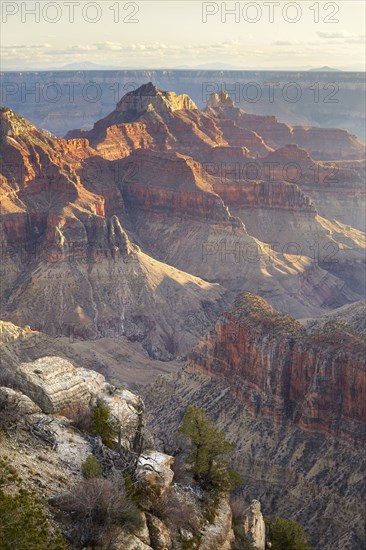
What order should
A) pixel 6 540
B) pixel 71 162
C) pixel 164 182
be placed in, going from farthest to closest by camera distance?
pixel 164 182
pixel 71 162
pixel 6 540

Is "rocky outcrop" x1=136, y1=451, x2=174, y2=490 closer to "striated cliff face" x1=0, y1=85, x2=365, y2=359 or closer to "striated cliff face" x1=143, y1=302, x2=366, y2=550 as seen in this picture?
"striated cliff face" x1=143, y1=302, x2=366, y2=550

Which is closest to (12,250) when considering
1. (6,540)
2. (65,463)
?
(65,463)

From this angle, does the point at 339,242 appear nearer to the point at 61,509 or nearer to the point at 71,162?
the point at 71,162

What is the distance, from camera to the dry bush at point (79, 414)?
119 feet

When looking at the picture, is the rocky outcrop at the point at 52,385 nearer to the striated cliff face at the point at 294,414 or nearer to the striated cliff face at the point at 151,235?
the striated cliff face at the point at 294,414

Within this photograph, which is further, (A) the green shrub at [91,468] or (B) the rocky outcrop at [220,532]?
(B) the rocky outcrop at [220,532]

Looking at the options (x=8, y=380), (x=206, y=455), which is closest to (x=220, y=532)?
(x=206, y=455)

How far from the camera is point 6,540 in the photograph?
25344 millimetres

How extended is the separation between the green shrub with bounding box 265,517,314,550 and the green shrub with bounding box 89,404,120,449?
11.8 m

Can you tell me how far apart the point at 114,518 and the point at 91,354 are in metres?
59.8

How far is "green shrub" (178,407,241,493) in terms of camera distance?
37.2 m

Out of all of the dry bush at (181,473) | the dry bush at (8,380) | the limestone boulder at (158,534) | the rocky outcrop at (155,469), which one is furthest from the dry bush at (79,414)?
the limestone boulder at (158,534)

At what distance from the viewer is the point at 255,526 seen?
37.5 m

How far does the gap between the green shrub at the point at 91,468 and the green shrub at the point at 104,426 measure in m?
3.94
